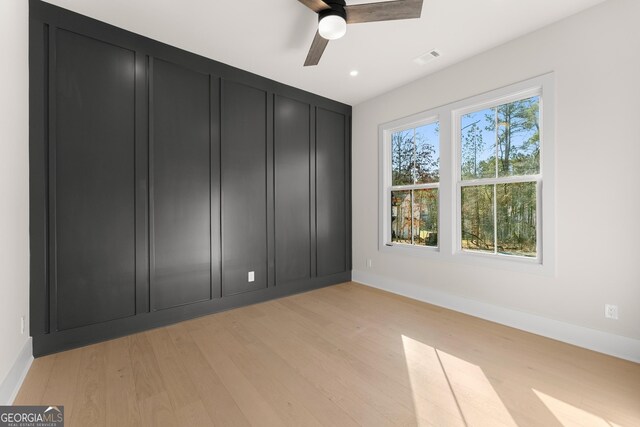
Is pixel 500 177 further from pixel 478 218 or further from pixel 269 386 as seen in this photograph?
pixel 269 386

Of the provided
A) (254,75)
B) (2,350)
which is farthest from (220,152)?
(2,350)

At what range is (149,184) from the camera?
2.72 meters

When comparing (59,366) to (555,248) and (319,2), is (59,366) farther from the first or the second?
(555,248)

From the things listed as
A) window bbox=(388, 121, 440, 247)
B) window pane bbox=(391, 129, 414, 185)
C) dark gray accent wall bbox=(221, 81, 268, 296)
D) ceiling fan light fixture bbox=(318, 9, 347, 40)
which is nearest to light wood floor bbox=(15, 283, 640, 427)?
dark gray accent wall bbox=(221, 81, 268, 296)

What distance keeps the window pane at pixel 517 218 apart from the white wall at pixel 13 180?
13.5ft

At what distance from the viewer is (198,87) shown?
3047 millimetres

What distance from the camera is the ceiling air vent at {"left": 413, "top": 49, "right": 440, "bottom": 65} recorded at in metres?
2.98

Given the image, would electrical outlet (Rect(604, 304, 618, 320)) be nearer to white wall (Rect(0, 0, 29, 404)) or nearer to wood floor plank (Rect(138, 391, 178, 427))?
wood floor plank (Rect(138, 391, 178, 427))

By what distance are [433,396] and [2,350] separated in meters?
2.63

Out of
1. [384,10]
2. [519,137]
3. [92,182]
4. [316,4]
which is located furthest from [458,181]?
[92,182]

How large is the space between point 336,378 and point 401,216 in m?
2.66

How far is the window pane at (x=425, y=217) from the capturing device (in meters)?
3.62

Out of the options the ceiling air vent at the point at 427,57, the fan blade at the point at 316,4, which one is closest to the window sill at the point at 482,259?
the ceiling air vent at the point at 427,57

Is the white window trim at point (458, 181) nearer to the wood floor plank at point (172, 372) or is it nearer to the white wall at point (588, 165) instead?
the white wall at point (588, 165)
